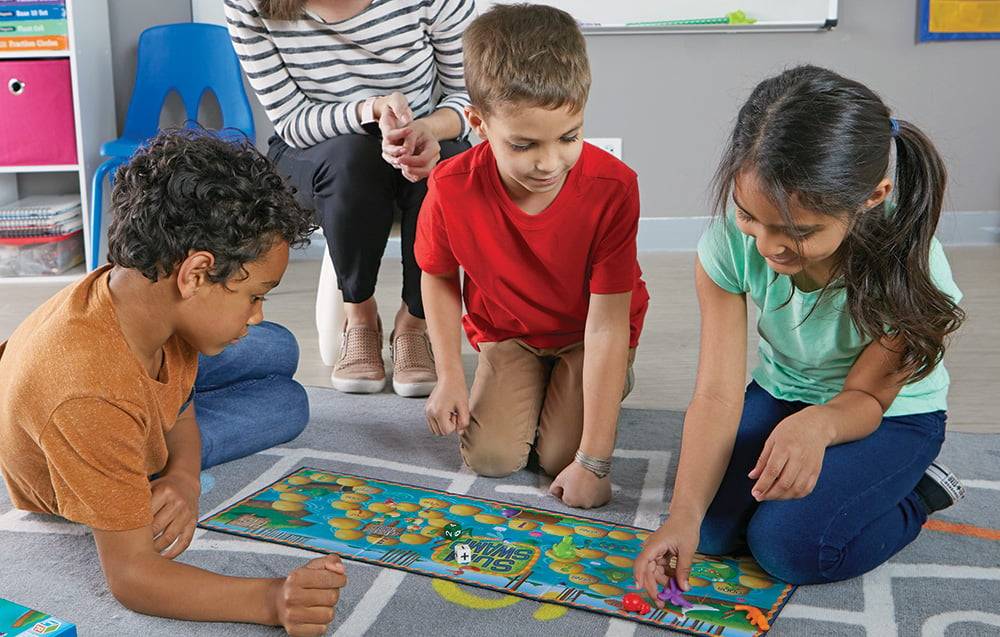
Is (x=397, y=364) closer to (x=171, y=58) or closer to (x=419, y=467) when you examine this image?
(x=419, y=467)

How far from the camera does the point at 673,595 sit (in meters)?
1.04

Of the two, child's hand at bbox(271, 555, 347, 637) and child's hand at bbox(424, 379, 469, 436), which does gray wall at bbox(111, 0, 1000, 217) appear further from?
child's hand at bbox(271, 555, 347, 637)

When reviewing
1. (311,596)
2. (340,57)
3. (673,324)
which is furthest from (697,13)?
A: (311,596)

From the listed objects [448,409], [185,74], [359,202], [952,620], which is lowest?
[952,620]

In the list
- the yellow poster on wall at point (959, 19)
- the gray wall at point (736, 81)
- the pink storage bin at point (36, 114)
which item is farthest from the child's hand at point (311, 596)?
the yellow poster on wall at point (959, 19)

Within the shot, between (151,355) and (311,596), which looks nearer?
(311,596)

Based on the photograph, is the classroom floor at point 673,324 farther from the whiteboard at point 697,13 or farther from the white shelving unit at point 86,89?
the whiteboard at point 697,13

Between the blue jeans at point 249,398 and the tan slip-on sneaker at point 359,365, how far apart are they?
19cm

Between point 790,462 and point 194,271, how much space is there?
0.60m

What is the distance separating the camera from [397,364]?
5.72ft

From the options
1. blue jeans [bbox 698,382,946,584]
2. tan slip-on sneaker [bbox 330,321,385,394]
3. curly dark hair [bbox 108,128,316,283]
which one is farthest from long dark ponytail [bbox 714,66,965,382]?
tan slip-on sneaker [bbox 330,321,385,394]

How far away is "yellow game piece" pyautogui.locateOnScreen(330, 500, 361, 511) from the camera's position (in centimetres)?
127

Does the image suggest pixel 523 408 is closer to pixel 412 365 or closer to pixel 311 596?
pixel 412 365

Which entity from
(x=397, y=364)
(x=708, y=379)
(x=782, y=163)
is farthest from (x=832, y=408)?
(x=397, y=364)
